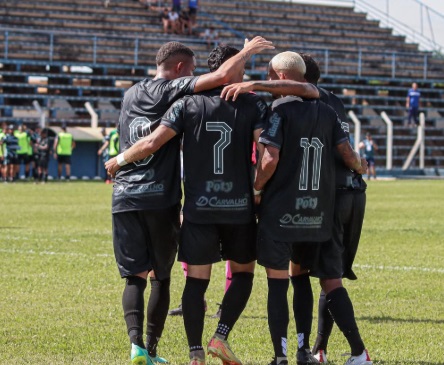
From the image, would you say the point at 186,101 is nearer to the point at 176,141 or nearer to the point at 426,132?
the point at 176,141

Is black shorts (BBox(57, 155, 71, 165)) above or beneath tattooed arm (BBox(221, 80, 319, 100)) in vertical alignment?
beneath

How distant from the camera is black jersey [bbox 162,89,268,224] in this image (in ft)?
21.4

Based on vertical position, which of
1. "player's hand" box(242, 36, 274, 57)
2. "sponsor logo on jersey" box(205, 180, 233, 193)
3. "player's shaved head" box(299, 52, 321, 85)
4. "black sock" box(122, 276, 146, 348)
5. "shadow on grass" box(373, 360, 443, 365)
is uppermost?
"player's hand" box(242, 36, 274, 57)

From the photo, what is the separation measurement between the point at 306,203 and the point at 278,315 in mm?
690

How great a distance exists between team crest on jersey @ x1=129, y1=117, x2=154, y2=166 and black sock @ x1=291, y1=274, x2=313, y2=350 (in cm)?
123

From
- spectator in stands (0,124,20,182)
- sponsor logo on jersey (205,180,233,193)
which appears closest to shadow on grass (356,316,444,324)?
sponsor logo on jersey (205,180,233,193)

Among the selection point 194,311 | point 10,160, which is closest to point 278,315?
point 194,311

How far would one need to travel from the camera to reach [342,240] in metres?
6.91

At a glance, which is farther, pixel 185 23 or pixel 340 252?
pixel 185 23

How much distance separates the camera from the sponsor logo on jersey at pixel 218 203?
650 cm

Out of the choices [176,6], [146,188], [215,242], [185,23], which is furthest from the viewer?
[185,23]

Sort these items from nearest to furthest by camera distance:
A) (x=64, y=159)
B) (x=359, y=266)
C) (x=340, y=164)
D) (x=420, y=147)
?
(x=340, y=164) < (x=359, y=266) < (x=64, y=159) < (x=420, y=147)

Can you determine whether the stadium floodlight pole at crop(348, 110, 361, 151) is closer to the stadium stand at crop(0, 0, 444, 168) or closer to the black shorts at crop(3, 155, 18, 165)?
the stadium stand at crop(0, 0, 444, 168)

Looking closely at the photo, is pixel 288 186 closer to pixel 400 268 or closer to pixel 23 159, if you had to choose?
pixel 400 268
